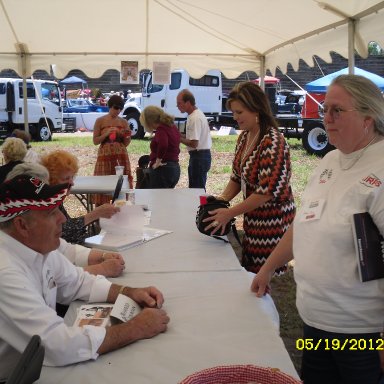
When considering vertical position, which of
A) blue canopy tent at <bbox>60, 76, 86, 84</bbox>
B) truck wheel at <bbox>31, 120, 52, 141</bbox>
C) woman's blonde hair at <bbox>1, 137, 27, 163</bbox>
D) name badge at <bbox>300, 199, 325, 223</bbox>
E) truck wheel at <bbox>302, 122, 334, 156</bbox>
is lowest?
name badge at <bbox>300, 199, 325, 223</bbox>

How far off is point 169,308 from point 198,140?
4.21 m

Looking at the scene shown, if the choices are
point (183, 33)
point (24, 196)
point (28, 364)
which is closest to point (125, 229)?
point (24, 196)

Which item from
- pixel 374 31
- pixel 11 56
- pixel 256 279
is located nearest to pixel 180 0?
pixel 374 31

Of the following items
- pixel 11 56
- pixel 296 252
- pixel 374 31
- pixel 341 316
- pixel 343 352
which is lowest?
pixel 343 352

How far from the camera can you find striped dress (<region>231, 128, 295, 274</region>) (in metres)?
2.24

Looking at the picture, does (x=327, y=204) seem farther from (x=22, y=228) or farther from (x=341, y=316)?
(x=22, y=228)

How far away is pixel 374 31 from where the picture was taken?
3170 millimetres

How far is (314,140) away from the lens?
11148 millimetres

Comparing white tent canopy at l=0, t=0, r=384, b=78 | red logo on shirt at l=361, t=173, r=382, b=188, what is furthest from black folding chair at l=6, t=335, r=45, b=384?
white tent canopy at l=0, t=0, r=384, b=78

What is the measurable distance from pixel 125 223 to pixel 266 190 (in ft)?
2.72

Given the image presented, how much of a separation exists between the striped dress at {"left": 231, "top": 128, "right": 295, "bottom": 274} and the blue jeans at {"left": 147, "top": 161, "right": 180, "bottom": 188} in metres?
2.78

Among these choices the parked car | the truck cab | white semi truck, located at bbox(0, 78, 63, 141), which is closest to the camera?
white semi truck, located at bbox(0, 78, 63, 141)
